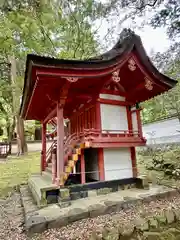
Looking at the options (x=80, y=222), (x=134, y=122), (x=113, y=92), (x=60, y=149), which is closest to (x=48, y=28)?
(x=113, y=92)

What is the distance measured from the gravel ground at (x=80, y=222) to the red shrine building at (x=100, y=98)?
1.06 metres

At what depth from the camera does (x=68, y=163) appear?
4.22 metres

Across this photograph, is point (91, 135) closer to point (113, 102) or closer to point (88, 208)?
point (113, 102)

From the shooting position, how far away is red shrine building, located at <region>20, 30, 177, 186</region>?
370cm

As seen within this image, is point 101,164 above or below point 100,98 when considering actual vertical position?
below

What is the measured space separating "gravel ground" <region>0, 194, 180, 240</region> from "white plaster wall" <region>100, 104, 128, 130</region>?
6.94 feet

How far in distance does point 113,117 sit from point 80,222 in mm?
2824

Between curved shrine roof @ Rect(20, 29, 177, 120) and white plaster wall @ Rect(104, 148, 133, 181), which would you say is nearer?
curved shrine roof @ Rect(20, 29, 177, 120)

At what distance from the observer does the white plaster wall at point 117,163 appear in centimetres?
471

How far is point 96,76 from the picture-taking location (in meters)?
3.90

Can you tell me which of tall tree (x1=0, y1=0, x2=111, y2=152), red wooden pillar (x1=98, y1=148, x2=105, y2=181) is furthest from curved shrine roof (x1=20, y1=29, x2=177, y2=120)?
tall tree (x1=0, y1=0, x2=111, y2=152)

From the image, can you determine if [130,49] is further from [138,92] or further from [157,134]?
[157,134]

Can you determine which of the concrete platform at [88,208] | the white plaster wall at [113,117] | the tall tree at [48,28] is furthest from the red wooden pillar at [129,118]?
the tall tree at [48,28]

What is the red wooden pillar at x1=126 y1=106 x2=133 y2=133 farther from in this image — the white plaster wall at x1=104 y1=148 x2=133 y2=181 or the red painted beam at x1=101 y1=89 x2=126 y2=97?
the white plaster wall at x1=104 y1=148 x2=133 y2=181
